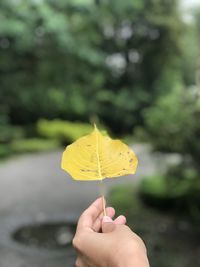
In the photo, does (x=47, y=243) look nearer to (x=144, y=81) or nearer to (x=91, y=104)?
(x=91, y=104)

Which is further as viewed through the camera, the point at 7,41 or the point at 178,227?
the point at 7,41

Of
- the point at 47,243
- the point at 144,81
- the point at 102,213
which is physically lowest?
the point at 47,243

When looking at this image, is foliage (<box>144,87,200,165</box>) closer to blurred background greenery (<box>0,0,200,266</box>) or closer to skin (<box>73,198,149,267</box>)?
blurred background greenery (<box>0,0,200,266</box>)

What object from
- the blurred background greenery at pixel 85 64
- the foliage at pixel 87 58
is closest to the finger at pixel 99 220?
the blurred background greenery at pixel 85 64

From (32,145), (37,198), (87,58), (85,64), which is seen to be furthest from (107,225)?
(85,64)

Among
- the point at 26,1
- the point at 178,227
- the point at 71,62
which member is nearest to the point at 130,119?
the point at 71,62

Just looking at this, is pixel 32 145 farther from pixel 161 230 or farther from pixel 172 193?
pixel 161 230

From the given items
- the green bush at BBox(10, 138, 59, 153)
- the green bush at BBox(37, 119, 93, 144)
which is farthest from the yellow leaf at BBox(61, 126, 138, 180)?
the green bush at BBox(37, 119, 93, 144)
